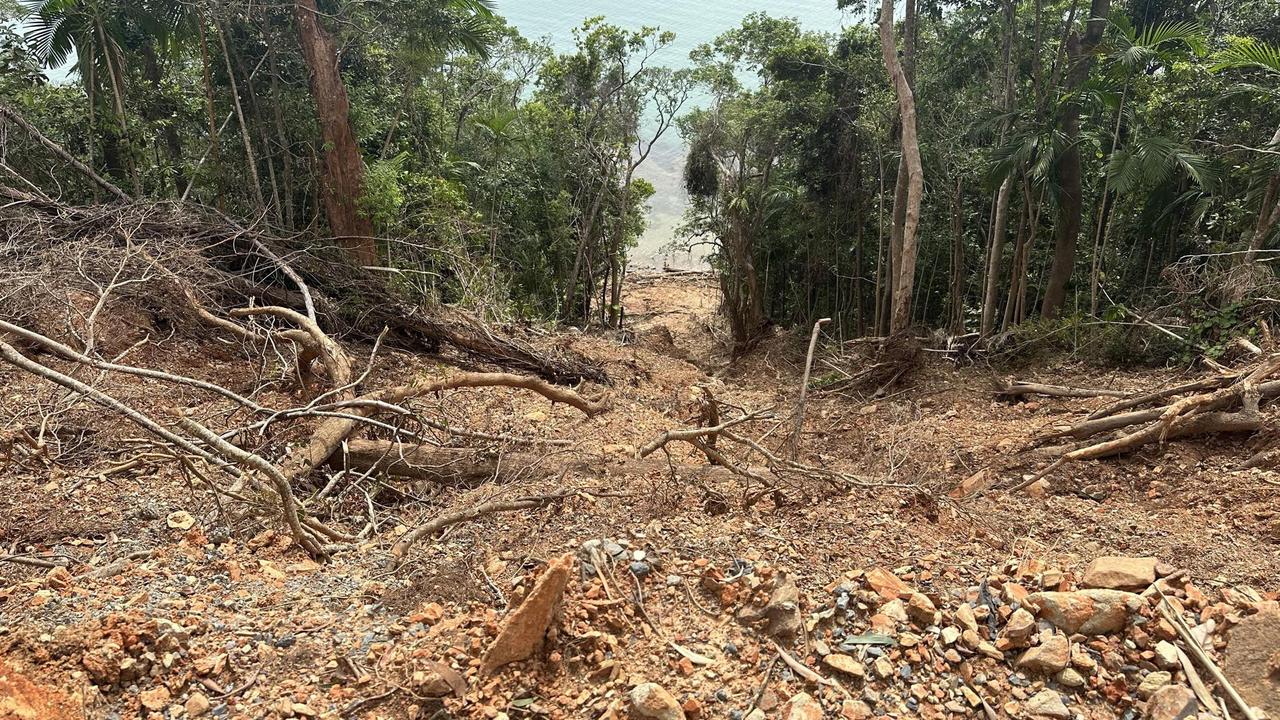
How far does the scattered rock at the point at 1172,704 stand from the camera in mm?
1896

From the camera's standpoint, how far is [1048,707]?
197 centimetres

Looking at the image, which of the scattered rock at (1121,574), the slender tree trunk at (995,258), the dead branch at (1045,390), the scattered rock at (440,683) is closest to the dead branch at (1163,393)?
the dead branch at (1045,390)

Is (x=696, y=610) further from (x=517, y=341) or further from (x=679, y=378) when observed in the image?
(x=679, y=378)

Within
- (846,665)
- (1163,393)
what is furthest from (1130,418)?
(846,665)

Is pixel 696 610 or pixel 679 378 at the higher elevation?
pixel 696 610

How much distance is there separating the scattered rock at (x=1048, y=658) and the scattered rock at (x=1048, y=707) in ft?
0.24

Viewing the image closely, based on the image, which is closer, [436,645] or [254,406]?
[436,645]

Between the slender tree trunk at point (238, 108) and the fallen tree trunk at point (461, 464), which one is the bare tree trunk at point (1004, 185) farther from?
the slender tree trunk at point (238, 108)

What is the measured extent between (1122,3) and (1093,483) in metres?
9.94

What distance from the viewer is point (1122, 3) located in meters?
10.5

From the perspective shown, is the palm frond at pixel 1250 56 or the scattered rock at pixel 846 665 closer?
the scattered rock at pixel 846 665

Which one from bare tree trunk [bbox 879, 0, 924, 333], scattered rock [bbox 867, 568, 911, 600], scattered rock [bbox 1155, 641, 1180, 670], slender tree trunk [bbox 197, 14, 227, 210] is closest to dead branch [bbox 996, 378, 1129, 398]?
bare tree trunk [bbox 879, 0, 924, 333]

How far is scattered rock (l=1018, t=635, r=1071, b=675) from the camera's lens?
80.8 inches

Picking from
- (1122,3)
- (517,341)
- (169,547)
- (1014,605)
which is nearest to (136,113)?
(517,341)
